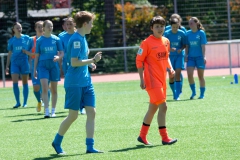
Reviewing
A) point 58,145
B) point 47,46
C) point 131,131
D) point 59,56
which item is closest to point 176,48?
point 47,46

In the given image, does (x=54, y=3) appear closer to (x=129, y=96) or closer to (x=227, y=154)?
(x=129, y=96)

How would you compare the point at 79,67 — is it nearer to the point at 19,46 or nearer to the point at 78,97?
the point at 78,97

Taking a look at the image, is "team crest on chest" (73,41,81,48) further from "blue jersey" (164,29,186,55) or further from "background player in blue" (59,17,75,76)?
"blue jersey" (164,29,186,55)

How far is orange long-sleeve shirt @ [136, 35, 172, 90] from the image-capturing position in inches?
355

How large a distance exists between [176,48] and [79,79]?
7.73 metres

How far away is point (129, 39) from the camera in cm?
2944

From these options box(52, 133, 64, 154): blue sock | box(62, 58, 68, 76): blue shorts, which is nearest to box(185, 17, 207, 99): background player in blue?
box(62, 58, 68, 76): blue shorts

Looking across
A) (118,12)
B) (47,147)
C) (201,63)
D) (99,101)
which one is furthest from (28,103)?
(118,12)

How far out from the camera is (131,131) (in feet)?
34.0

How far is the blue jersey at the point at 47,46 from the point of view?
1288cm

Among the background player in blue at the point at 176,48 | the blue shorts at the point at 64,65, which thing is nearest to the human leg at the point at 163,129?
the blue shorts at the point at 64,65

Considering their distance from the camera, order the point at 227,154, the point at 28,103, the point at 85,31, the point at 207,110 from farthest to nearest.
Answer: the point at 28,103 < the point at 207,110 < the point at 85,31 < the point at 227,154

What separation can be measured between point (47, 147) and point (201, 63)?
24.4ft

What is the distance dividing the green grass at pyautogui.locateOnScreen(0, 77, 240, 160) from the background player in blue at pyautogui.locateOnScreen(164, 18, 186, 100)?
1.17ft
